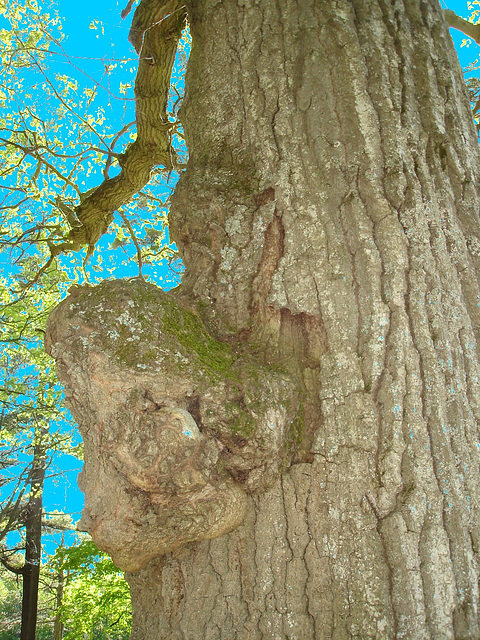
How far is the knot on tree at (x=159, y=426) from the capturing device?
1600 mm

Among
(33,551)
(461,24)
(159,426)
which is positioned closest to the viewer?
(159,426)

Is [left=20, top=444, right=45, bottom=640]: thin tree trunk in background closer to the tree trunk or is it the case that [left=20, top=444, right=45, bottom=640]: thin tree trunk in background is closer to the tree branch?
the tree trunk

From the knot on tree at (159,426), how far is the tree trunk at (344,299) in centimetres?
13

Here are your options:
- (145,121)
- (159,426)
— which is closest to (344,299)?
(159,426)

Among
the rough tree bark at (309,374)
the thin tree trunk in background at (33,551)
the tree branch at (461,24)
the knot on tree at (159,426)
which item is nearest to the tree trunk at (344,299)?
the rough tree bark at (309,374)

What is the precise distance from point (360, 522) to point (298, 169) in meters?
1.29

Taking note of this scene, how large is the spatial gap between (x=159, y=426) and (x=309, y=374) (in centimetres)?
56

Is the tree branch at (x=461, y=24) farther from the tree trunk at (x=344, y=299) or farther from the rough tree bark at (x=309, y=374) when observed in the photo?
the rough tree bark at (x=309, y=374)

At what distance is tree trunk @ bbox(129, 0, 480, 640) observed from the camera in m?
1.51

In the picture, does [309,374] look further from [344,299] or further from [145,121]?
[145,121]

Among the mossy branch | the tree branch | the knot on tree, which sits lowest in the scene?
the knot on tree

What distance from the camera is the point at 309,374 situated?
1.79 metres

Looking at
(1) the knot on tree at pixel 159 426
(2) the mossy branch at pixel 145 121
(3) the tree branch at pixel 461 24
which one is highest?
(2) the mossy branch at pixel 145 121

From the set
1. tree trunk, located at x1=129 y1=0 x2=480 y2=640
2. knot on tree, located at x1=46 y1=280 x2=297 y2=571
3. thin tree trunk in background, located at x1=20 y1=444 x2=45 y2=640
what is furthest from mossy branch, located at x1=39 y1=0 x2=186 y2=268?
thin tree trunk in background, located at x1=20 y1=444 x2=45 y2=640
